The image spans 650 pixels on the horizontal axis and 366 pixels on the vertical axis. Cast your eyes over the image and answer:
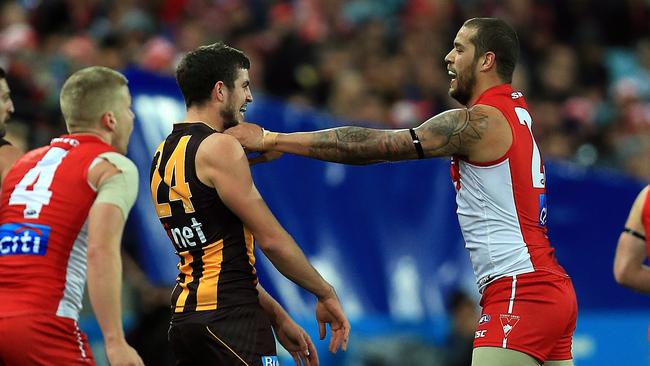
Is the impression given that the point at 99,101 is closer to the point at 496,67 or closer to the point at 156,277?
the point at 496,67

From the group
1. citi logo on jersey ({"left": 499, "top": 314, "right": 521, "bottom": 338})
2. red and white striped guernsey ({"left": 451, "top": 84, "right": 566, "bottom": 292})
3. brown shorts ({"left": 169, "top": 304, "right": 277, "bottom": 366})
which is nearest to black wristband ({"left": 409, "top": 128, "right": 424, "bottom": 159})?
red and white striped guernsey ({"left": 451, "top": 84, "right": 566, "bottom": 292})

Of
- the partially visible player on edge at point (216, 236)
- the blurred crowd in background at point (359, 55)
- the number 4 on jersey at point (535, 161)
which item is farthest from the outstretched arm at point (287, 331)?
the blurred crowd in background at point (359, 55)

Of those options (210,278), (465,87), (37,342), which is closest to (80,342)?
(37,342)

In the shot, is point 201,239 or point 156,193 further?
point 156,193

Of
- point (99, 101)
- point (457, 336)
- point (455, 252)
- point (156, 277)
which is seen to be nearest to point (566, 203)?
point (455, 252)

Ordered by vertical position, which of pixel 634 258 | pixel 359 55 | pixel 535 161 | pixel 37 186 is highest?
pixel 359 55

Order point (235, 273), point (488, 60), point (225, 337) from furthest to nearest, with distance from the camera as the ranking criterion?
point (488, 60)
point (235, 273)
point (225, 337)

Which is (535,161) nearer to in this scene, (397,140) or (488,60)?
(488,60)

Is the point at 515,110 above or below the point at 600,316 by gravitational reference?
above

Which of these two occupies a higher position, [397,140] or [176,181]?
[397,140]

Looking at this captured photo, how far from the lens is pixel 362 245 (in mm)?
12094

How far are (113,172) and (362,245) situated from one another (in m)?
5.77

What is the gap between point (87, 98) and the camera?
6879mm

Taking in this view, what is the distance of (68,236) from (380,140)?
1895 mm
